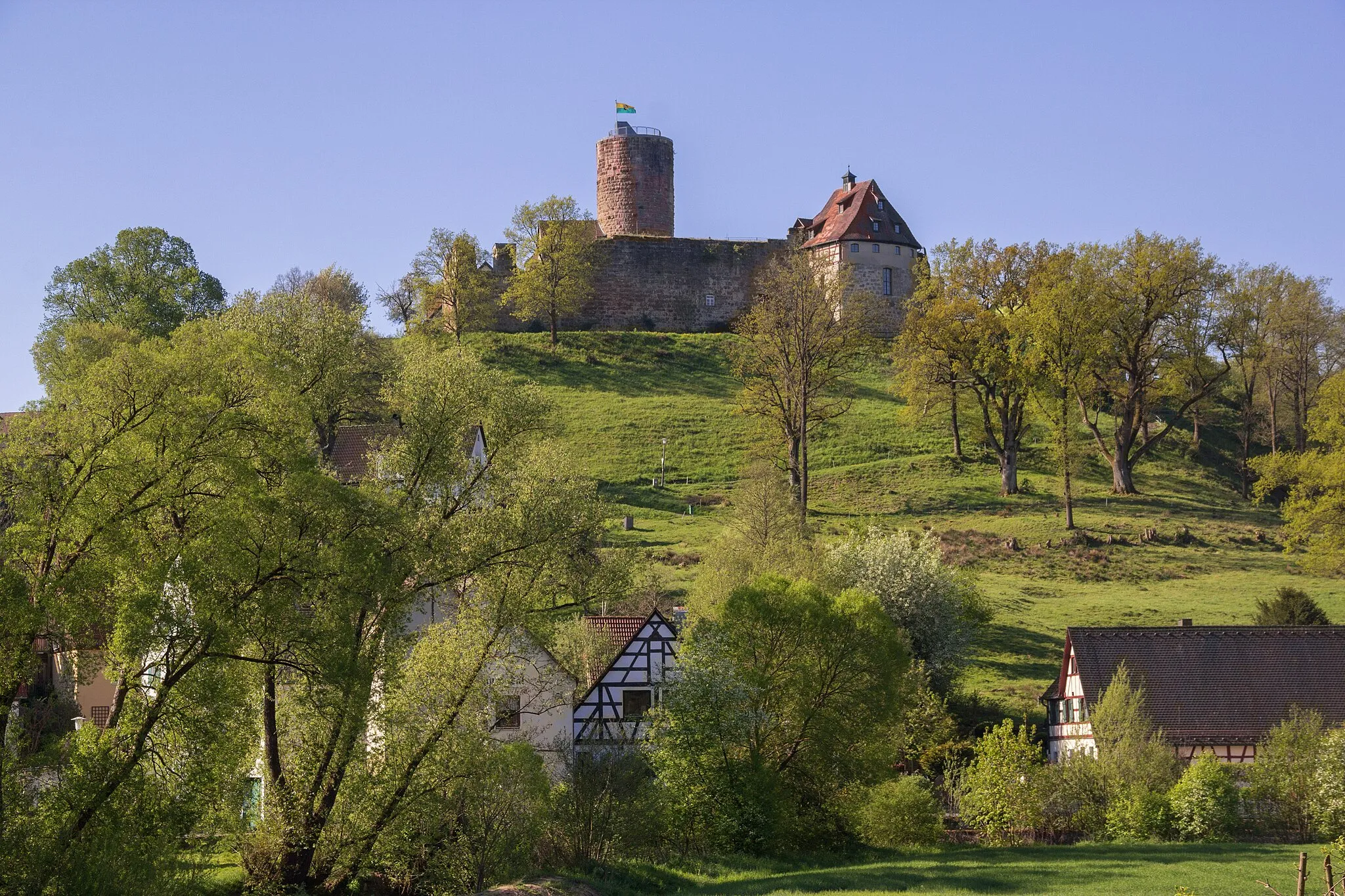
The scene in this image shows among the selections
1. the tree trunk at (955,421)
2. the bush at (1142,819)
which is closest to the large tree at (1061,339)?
the tree trunk at (955,421)

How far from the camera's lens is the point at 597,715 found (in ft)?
97.7

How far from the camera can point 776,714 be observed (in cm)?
2653

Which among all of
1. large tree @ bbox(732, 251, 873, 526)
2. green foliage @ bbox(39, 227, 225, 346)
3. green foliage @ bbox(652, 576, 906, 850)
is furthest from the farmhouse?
green foliage @ bbox(39, 227, 225, 346)

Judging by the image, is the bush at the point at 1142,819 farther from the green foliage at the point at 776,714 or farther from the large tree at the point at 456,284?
the large tree at the point at 456,284

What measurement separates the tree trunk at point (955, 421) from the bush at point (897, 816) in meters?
31.7

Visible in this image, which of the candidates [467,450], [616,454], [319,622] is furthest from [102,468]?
[616,454]

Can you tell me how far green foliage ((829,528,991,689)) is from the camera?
35750 mm

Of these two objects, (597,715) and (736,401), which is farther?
(736,401)

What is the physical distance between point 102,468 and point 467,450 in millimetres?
7805

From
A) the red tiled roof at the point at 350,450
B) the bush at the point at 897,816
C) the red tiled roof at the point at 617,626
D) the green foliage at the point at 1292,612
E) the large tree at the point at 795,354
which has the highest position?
the large tree at the point at 795,354

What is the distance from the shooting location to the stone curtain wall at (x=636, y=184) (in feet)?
268

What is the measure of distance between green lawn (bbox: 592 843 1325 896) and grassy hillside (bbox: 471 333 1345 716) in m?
9.51

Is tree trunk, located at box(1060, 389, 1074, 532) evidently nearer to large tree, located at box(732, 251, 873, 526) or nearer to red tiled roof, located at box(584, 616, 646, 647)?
large tree, located at box(732, 251, 873, 526)

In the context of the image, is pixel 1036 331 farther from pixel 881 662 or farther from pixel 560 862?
pixel 560 862
